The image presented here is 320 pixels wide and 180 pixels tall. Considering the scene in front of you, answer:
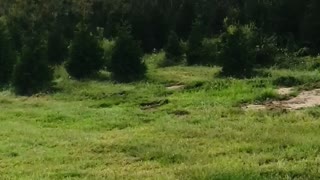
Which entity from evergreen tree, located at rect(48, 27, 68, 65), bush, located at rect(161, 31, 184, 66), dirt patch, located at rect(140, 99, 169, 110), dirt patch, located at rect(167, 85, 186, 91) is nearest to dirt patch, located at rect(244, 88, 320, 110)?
dirt patch, located at rect(140, 99, 169, 110)

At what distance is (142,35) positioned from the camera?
3641 centimetres

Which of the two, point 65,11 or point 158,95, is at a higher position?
point 65,11

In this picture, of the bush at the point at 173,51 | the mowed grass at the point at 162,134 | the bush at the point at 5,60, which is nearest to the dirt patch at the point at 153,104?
the mowed grass at the point at 162,134

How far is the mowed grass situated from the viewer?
29.5 ft

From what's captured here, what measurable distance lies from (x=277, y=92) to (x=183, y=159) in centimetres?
860

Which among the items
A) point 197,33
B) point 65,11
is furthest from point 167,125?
point 65,11

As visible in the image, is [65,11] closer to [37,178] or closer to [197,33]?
[197,33]

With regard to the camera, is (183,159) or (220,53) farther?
(220,53)

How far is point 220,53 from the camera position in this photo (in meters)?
23.2

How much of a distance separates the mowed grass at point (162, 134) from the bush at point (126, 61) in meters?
2.31

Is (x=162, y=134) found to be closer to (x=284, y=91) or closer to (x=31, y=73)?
(x=284, y=91)

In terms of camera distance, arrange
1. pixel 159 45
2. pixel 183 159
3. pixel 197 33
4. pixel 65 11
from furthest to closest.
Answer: pixel 65 11, pixel 159 45, pixel 197 33, pixel 183 159

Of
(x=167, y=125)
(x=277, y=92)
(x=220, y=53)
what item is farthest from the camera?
(x=220, y=53)

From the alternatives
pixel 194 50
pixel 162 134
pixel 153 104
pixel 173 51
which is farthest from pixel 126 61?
pixel 162 134
